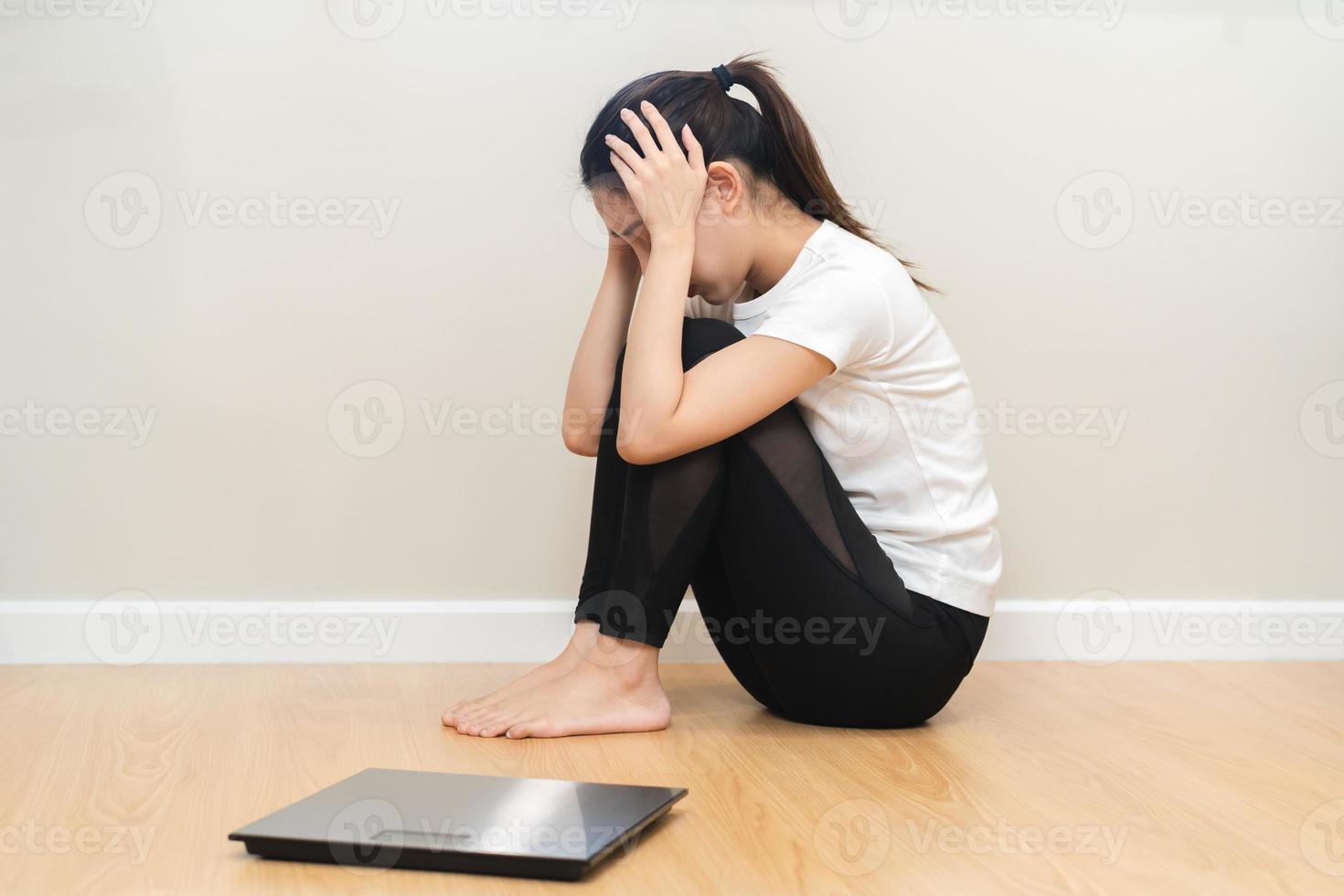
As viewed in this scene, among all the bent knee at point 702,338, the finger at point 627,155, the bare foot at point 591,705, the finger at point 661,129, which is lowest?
the bare foot at point 591,705

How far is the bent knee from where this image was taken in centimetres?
120

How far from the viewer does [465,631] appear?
5.47 feet

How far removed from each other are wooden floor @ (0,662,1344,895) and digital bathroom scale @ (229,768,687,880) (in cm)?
1

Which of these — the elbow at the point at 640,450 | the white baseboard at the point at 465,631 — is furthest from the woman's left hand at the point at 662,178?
the white baseboard at the point at 465,631

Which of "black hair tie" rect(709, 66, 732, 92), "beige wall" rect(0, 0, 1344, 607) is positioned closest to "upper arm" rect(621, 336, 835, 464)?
"black hair tie" rect(709, 66, 732, 92)

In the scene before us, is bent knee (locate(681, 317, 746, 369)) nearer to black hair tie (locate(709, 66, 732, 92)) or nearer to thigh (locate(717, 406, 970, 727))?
thigh (locate(717, 406, 970, 727))

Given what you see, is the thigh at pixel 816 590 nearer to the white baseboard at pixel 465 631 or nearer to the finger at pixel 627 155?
the finger at pixel 627 155

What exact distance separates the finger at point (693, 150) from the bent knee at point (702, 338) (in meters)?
0.16

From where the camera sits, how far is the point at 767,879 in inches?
31.4

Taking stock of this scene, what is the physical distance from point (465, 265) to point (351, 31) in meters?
0.36

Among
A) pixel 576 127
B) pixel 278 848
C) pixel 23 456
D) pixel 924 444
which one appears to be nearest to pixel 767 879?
pixel 278 848

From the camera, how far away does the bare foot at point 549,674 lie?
126cm

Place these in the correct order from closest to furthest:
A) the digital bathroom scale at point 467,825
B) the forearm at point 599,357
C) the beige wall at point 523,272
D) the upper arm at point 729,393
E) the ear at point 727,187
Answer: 1. the digital bathroom scale at point 467,825
2. the upper arm at point 729,393
3. the ear at point 727,187
4. the forearm at point 599,357
5. the beige wall at point 523,272

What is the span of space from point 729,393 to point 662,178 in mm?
244
